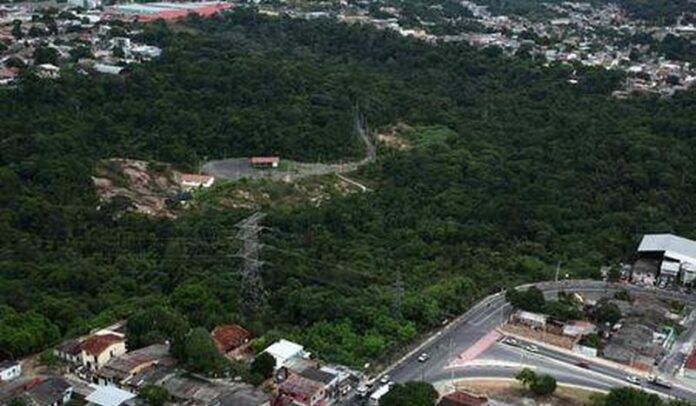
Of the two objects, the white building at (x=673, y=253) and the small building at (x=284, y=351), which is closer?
the small building at (x=284, y=351)

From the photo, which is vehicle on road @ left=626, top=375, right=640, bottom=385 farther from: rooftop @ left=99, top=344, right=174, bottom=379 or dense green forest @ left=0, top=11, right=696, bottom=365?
rooftop @ left=99, top=344, right=174, bottom=379

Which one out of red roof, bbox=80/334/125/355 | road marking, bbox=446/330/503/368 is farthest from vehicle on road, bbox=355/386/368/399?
red roof, bbox=80/334/125/355

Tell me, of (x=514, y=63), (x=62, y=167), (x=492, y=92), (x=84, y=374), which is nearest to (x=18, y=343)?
(x=84, y=374)

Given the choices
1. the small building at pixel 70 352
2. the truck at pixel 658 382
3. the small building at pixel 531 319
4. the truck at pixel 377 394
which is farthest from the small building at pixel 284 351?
the truck at pixel 658 382

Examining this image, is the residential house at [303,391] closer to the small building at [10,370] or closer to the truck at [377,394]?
the truck at [377,394]

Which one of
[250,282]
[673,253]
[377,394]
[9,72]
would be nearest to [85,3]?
[9,72]

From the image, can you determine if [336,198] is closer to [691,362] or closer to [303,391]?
[303,391]

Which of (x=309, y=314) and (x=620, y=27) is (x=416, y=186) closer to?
(x=309, y=314)
